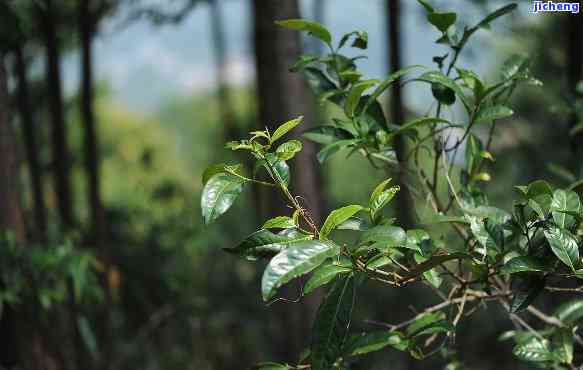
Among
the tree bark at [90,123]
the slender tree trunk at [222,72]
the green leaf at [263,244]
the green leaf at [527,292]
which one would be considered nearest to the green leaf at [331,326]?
the green leaf at [263,244]

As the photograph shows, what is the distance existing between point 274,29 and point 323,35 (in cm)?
112

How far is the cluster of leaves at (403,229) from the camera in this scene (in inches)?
41.1

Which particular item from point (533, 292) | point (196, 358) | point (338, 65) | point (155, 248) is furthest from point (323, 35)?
point (155, 248)

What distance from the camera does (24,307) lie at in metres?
2.36

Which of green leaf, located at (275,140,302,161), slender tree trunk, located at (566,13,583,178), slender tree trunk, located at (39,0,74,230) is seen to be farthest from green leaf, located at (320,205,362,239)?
slender tree trunk, located at (39,0,74,230)

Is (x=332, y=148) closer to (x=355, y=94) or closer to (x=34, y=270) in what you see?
(x=355, y=94)

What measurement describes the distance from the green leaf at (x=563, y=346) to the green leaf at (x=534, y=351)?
16mm

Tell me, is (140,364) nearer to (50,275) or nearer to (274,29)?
(50,275)

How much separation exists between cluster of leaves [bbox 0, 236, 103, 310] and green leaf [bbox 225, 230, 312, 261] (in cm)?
140

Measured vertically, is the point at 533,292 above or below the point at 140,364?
above

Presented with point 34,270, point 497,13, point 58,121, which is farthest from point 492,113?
point 58,121

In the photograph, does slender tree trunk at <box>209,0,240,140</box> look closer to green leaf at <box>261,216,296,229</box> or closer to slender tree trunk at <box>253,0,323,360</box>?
slender tree trunk at <box>253,0,323,360</box>

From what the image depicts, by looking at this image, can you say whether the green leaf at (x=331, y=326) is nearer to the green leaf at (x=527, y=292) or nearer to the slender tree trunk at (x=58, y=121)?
the green leaf at (x=527, y=292)

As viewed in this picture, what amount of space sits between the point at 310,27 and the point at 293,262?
1.92ft
